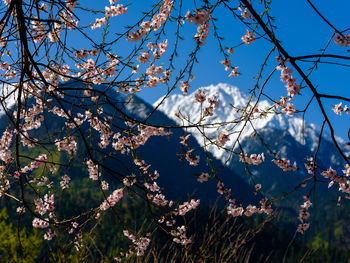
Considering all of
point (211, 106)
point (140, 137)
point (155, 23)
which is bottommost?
point (140, 137)

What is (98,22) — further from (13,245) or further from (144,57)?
(13,245)

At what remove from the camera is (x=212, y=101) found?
3467 millimetres

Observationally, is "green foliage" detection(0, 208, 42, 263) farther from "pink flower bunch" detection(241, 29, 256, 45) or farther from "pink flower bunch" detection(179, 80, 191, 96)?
"pink flower bunch" detection(241, 29, 256, 45)

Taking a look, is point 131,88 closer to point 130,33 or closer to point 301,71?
point 130,33

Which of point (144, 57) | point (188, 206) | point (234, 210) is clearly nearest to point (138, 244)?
point (188, 206)

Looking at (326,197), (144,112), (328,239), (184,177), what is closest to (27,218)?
(184,177)

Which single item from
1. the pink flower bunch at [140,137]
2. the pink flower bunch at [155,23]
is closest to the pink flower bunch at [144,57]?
the pink flower bunch at [155,23]

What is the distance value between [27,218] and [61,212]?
11.1 meters

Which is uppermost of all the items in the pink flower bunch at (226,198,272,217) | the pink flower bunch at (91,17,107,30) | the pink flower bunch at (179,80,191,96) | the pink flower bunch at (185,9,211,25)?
the pink flower bunch at (91,17,107,30)

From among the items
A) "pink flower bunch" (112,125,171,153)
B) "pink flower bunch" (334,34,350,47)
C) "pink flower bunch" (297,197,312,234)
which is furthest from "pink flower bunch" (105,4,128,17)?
"pink flower bunch" (297,197,312,234)

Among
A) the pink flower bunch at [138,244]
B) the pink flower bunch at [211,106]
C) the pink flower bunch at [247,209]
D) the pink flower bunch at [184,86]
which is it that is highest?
the pink flower bunch at [184,86]

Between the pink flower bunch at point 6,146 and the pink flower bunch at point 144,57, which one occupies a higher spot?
the pink flower bunch at point 144,57

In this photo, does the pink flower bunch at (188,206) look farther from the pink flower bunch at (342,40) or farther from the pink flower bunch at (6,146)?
the pink flower bunch at (342,40)

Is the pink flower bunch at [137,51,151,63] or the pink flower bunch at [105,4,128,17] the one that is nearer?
the pink flower bunch at [137,51,151,63]
